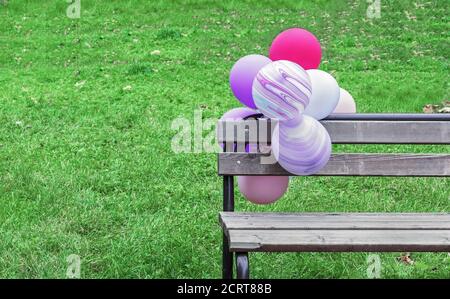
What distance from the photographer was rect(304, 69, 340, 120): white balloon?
3.37 meters

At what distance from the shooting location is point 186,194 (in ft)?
17.3

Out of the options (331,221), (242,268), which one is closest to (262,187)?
(331,221)

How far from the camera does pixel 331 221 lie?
11.1 feet

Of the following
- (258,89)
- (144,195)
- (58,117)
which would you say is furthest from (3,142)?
(258,89)

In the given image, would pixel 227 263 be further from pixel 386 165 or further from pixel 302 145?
pixel 386 165

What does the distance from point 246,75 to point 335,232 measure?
0.87 metres

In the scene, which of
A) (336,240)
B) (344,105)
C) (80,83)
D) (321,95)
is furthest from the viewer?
(80,83)

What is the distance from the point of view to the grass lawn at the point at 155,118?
425cm

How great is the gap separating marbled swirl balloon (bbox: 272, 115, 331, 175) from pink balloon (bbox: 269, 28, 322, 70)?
0.37m

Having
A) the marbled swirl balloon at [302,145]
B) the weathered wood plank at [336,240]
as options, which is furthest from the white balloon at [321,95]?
the weathered wood plank at [336,240]

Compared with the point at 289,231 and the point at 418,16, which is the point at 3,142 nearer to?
the point at 289,231

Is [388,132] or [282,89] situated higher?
[282,89]

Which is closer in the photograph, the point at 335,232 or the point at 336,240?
the point at 336,240

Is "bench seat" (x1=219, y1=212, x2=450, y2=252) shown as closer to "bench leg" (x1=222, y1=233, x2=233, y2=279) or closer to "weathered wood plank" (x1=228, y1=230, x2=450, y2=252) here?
"weathered wood plank" (x1=228, y1=230, x2=450, y2=252)
